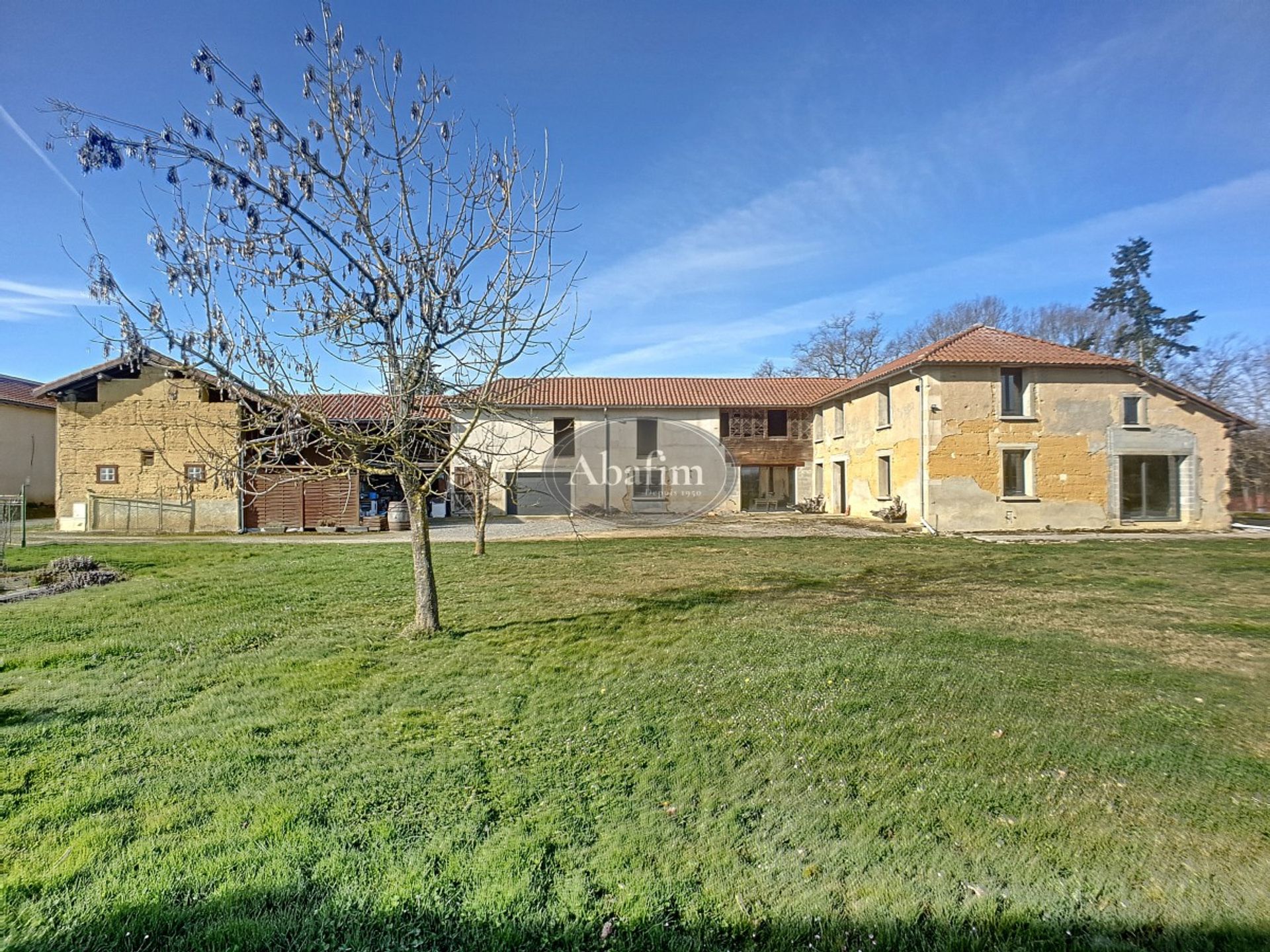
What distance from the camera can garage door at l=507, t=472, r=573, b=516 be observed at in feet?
82.8

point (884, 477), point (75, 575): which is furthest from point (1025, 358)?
point (75, 575)

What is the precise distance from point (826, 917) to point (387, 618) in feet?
20.3

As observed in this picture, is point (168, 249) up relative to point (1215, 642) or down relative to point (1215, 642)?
up

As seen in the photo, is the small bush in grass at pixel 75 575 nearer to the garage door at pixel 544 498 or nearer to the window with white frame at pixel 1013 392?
the garage door at pixel 544 498

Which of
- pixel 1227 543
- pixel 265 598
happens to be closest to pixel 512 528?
pixel 265 598

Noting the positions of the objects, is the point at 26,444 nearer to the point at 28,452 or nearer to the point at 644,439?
the point at 28,452

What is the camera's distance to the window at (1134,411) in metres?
18.7

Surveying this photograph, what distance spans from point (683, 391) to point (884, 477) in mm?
10253

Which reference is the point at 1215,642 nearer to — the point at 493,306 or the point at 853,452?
the point at 493,306

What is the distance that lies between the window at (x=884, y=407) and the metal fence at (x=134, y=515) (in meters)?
23.3

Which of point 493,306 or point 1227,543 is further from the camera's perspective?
point 1227,543

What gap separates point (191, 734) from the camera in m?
4.03

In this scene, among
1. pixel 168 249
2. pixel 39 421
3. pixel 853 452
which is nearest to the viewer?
pixel 168 249

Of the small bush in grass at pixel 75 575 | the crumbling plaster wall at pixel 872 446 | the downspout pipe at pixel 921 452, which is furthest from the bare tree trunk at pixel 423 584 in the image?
the crumbling plaster wall at pixel 872 446
